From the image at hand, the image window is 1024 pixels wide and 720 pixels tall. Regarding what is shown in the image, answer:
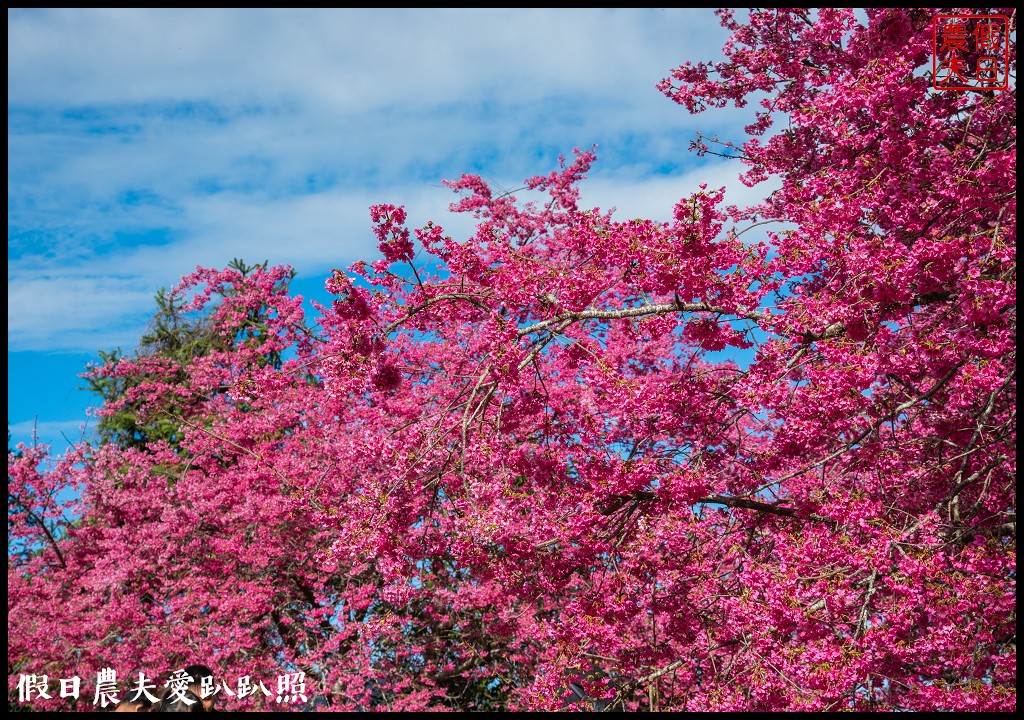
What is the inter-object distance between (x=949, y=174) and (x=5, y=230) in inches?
287

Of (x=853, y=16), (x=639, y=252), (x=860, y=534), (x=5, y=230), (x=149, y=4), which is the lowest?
(x=860, y=534)

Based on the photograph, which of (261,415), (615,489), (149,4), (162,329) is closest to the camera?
(149,4)

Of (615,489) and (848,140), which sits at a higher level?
(848,140)

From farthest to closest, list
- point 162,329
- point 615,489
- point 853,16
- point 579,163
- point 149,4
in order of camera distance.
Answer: point 162,329
point 579,163
point 853,16
point 615,489
point 149,4

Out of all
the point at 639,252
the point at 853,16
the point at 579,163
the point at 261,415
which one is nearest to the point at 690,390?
the point at 639,252

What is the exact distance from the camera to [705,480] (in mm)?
6039

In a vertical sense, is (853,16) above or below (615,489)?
above

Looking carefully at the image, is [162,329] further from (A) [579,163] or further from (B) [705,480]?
(B) [705,480]

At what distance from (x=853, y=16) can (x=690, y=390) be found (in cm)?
364

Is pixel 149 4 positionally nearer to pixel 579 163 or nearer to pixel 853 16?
pixel 853 16

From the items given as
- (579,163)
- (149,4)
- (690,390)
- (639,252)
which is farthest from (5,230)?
(579,163)

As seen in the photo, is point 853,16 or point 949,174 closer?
point 949,174

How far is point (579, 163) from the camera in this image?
14.0 m

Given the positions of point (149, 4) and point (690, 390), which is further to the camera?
point (690, 390)
